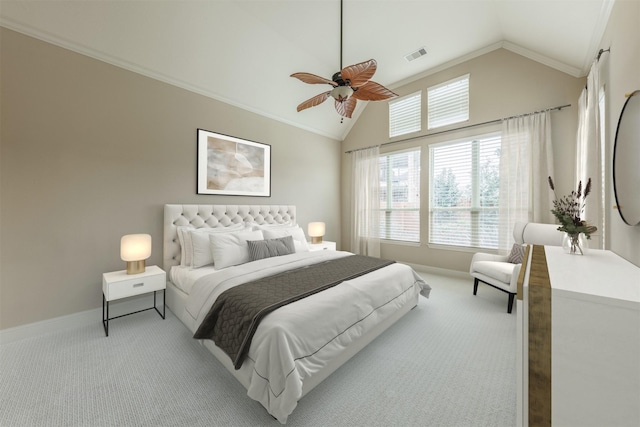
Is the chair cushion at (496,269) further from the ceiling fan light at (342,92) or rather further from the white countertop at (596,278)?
the ceiling fan light at (342,92)

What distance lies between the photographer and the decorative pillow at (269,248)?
3.06 m

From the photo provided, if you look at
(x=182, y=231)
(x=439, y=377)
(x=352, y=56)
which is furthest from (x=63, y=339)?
(x=352, y=56)

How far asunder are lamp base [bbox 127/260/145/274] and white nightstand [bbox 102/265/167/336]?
0.18ft

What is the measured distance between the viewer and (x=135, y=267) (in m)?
2.66

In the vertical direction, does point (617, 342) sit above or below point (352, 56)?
below

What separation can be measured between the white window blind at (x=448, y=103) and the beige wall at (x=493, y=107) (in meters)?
0.10

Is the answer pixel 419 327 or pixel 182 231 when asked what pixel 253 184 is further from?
pixel 419 327

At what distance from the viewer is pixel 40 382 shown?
1760 millimetres

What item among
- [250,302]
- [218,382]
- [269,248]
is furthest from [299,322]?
[269,248]

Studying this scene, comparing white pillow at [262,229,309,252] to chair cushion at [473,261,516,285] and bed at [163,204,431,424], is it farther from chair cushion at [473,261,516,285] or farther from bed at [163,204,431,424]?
chair cushion at [473,261,516,285]

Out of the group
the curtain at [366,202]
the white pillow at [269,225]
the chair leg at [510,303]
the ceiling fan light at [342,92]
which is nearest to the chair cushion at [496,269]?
the chair leg at [510,303]

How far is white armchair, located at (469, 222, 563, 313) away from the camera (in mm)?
2836

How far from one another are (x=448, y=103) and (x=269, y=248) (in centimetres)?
406

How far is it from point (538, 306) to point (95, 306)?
3916 millimetres
